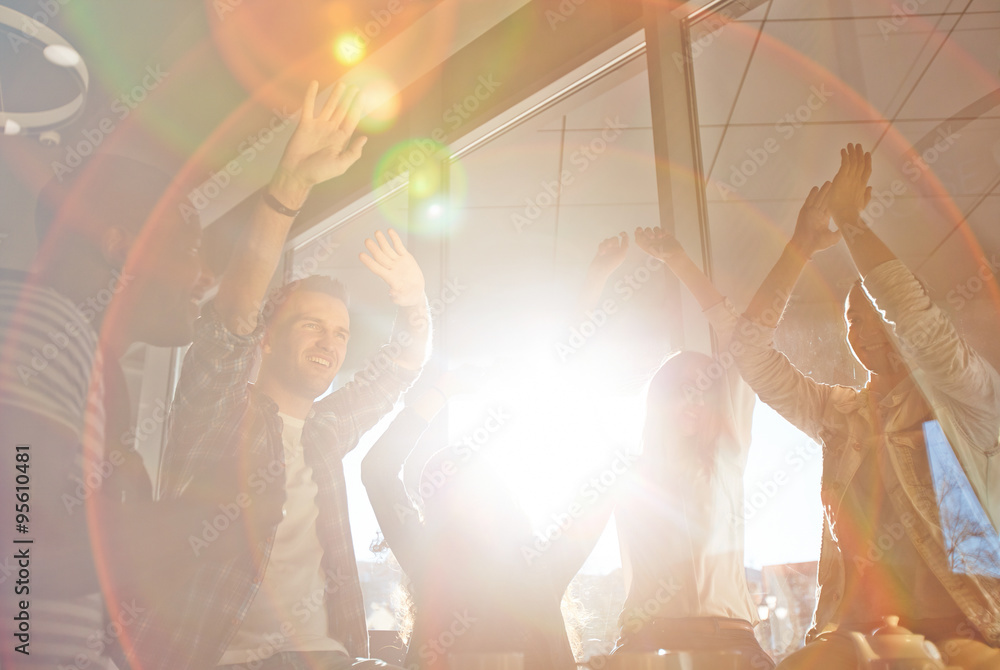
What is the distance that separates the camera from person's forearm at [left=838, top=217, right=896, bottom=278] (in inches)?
60.9

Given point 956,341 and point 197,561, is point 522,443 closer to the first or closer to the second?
point 197,561

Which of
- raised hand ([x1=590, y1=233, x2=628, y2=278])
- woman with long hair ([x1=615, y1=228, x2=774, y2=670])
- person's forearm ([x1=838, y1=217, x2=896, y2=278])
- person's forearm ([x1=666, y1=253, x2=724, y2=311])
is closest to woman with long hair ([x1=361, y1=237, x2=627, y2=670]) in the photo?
woman with long hair ([x1=615, y1=228, x2=774, y2=670])

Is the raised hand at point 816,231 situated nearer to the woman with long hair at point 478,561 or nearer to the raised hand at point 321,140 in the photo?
the woman with long hair at point 478,561

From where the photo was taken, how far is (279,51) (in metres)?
2.64

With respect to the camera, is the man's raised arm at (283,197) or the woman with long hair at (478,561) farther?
the man's raised arm at (283,197)

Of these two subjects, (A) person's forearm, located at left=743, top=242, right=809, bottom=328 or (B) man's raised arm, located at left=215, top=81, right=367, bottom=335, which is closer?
(A) person's forearm, located at left=743, top=242, right=809, bottom=328

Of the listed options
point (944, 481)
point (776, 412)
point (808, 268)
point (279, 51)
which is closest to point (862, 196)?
point (808, 268)

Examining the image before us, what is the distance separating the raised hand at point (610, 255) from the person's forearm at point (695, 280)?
0.17 metres

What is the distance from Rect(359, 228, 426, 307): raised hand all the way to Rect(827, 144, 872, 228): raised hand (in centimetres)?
110

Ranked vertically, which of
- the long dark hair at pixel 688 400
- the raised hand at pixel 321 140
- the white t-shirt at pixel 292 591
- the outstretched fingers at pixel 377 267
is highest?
the raised hand at pixel 321 140

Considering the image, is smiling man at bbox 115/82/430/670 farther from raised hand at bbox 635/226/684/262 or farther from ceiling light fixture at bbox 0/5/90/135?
ceiling light fixture at bbox 0/5/90/135

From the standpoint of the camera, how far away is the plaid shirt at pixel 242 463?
1.71m

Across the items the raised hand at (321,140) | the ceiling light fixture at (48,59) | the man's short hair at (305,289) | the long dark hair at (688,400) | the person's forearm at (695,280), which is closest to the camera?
the long dark hair at (688,400)

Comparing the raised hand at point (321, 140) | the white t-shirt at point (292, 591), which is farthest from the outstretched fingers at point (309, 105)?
the white t-shirt at point (292, 591)
